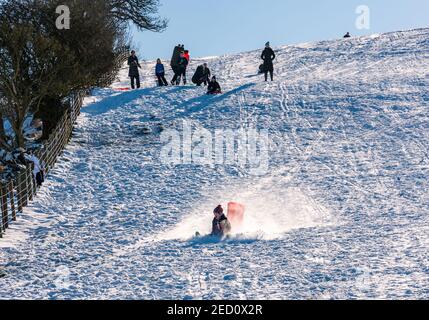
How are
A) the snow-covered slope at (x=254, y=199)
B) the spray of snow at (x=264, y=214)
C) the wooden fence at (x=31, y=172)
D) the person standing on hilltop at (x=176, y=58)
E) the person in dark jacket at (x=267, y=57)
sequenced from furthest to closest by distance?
the person standing on hilltop at (x=176, y=58), the person in dark jacket at (x=267, y=57), the wooden fence at (x=31, y=172), the spray of snow at (x=264, y=214), the snow-covered slope at (x=254, y=199)

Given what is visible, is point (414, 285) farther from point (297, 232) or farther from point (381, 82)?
point (381, 82)

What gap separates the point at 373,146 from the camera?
24.9m

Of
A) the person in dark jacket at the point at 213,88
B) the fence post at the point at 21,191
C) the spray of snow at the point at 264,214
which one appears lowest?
the spray of snow at the point at 264,214

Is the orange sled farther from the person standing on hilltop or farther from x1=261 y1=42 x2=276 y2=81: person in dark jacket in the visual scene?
the person standing on hilltop

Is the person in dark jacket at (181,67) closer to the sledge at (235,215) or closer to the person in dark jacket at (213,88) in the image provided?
the person in dark jacket at (213,88)

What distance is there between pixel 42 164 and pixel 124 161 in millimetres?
2935

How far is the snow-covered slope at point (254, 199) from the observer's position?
45.1ft

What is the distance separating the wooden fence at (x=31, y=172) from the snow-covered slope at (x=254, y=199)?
307 mm

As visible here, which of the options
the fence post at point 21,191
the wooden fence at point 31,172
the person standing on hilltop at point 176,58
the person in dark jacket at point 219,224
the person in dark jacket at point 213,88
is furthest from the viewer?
the person standing on hilltop at point 176,58

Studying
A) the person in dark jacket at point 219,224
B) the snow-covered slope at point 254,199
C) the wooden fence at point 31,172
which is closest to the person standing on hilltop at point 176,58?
the snow-covered slope at point 254,199

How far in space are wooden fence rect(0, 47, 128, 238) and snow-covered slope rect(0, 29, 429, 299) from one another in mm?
307

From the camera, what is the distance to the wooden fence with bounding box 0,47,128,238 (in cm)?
1836
